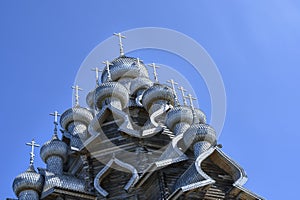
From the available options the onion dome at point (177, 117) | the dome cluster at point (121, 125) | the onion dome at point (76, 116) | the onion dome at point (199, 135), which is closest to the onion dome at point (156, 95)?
the dome cluster at point (121, 125)

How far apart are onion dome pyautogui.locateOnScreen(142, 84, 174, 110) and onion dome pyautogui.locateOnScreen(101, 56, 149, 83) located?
2.14m

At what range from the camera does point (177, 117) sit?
15625 millimetres

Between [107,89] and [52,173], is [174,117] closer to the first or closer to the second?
[107,89]

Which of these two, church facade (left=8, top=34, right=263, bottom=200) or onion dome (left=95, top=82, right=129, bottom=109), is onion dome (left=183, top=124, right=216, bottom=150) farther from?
onion dome (left=95, top=82, right=129, bottom=109)

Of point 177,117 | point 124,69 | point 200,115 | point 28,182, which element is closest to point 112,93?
point 177,117

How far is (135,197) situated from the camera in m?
13.7

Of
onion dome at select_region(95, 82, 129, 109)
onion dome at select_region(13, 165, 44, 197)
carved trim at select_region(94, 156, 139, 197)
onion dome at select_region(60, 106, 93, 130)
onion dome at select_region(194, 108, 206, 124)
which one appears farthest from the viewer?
onion dome at select_region(60, 106, 93, 130)

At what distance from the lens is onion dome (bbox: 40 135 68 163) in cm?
1566

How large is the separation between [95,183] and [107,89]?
10.6 feet

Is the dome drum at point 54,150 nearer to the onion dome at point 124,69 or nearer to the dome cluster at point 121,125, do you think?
the dome cluster at point 121,125

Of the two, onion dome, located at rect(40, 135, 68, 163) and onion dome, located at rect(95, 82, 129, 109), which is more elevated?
onion dome, located at rect(95, 82, 129, 109)

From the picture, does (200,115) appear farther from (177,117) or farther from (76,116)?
(76,116)

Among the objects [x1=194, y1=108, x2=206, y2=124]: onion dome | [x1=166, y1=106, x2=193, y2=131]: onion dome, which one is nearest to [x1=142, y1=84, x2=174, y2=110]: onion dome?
[x1=166, y1=106, x2=193, y2=131]: onion dome

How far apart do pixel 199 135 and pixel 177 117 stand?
148cm
